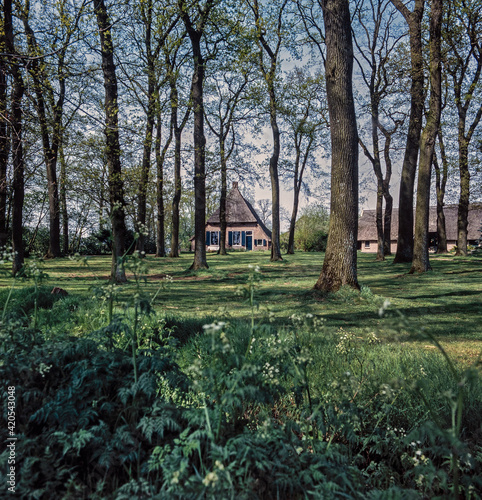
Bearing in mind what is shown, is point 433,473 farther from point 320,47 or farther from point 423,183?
point 320,47

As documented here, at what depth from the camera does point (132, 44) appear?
1730 centimetres

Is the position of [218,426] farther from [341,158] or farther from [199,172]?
[199,172]

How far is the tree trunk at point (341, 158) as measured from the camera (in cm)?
748

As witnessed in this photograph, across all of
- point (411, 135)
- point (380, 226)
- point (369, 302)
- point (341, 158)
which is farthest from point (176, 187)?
point (369, 302)

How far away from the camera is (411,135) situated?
47.0 feet

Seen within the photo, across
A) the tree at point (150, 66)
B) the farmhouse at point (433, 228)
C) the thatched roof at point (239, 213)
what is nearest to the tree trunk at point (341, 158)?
the tree at point (150, 66)

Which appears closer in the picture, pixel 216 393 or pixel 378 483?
pixel 216 393

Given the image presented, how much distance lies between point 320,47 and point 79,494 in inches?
898

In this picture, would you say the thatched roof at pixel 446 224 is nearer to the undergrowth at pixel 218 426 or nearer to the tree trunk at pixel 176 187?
the tree trunk at pixel 176 187

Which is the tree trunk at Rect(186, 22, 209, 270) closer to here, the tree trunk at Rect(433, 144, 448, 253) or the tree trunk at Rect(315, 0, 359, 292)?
the tree trunk at Rect(315, 0, 359, 292)

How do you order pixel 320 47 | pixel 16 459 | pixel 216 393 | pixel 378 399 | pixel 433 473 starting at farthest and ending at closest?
pixel 320 47 < pixel 378 399 < pixel 216 393 < pixel 16 459 < pixel 433 473

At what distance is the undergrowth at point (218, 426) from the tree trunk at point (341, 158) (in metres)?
4.53

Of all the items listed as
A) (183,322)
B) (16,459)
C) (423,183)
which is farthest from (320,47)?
(16,459)

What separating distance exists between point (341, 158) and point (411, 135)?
8696mm
